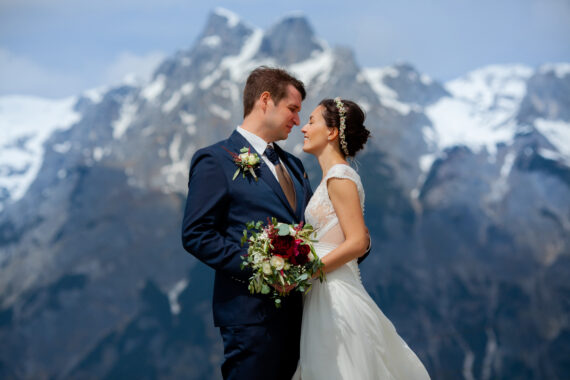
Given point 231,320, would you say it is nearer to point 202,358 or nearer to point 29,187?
point 202,358

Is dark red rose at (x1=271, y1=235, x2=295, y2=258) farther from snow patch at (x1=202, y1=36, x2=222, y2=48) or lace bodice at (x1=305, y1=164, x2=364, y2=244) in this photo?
snow patch at (x1=202, y1=36, x2=222, y2=48)

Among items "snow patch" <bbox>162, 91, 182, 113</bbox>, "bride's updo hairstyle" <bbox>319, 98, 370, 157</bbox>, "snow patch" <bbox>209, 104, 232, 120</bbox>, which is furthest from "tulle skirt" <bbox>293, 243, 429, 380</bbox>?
"snow patch" <bbox>162, 91, 182, 113</bbox>

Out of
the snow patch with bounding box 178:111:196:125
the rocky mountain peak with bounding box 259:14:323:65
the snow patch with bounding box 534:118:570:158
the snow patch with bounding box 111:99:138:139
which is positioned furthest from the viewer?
the rocky mountain peak with bounding box 259:14:323:65

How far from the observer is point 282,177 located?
453cm

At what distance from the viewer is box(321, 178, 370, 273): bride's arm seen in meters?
4.19

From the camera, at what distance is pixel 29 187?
11050cm

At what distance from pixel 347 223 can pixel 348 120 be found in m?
0.88

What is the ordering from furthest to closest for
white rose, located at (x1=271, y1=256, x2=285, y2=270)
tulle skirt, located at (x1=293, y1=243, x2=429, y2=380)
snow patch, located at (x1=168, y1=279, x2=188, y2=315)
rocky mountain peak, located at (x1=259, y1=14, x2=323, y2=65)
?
1. rocky mountain peak, located at (x1=259, y1=14, x2=323, y2=65)
2. snow patch, located at (x1=168, y1=279, x2=188, y2=315)
3. tulle skirt, located at (x1=293, y1=243, x2=429, y2=380)
4. white rose, located at (x1=271, y1=256, x2=285, y2=270)

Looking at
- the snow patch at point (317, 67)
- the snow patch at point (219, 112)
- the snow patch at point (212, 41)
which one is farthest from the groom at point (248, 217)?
the snow patch at point (212, 41)

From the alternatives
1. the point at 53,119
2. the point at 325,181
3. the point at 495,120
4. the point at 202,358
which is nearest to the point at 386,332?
the point at 325,181

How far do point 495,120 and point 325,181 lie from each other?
124m

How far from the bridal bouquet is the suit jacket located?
0.13 m

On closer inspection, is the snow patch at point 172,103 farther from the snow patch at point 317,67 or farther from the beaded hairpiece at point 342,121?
the beaded hairpiece at point 342,121

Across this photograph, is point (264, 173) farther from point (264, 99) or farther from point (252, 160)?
point (264, 99)
